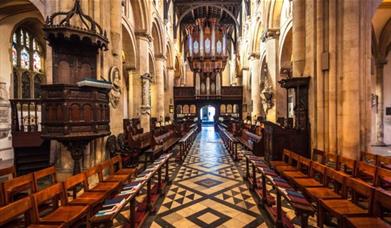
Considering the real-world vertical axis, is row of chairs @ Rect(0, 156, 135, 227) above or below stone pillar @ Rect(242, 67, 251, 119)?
below

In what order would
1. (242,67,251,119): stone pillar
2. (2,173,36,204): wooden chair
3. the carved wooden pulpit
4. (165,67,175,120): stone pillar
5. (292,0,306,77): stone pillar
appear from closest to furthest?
1. (2,173,36,204): wooden chair
2. the carved wooden pulpit
3. (292,0,306,77): stone pillar
4. (165,67,175,120): stone pillar
5. (242,67,251,119): stone pillar

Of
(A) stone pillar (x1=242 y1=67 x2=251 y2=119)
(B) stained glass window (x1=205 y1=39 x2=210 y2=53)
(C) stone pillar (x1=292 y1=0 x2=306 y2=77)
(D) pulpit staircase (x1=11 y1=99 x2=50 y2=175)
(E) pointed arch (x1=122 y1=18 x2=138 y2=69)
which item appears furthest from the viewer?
(B) stained glass window (x1=205 y1=39 x2=210 y2=53)

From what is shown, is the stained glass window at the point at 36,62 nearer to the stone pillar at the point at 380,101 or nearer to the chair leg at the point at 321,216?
the chair leg at the point at 321,216

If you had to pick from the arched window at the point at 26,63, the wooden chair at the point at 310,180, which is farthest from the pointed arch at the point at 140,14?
the wooden chair at the point at 310,180

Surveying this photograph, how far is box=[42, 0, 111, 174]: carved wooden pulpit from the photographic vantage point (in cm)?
415

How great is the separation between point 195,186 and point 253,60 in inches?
508

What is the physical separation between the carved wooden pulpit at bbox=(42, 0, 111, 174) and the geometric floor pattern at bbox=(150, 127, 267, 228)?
2.16m

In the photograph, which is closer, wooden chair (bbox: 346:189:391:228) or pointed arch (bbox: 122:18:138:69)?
wooden chair (bbox: 346:189:391:228)

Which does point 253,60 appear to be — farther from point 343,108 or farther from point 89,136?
point 89,136

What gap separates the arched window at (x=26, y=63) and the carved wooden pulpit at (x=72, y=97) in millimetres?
5852

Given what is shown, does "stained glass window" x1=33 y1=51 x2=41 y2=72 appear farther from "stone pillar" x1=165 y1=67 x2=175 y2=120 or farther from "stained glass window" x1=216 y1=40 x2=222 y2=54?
"stained glass window" x1=216 y1=40 x2=222 y2=54

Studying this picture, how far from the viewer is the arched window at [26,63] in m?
9.48

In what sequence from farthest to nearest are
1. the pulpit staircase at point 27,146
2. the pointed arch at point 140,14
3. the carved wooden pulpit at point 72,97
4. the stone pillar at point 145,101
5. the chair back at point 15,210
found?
the pointed arch at point 140,14 → the stone pillar at point 145,101 → the pulpit staircase at point 27,146 → the carved wooden pulpit at point 72,97 → the chair back at point 15,210

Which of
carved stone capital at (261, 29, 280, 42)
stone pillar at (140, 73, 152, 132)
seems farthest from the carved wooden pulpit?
carved stone capital at (261, 29, 280, 42)
